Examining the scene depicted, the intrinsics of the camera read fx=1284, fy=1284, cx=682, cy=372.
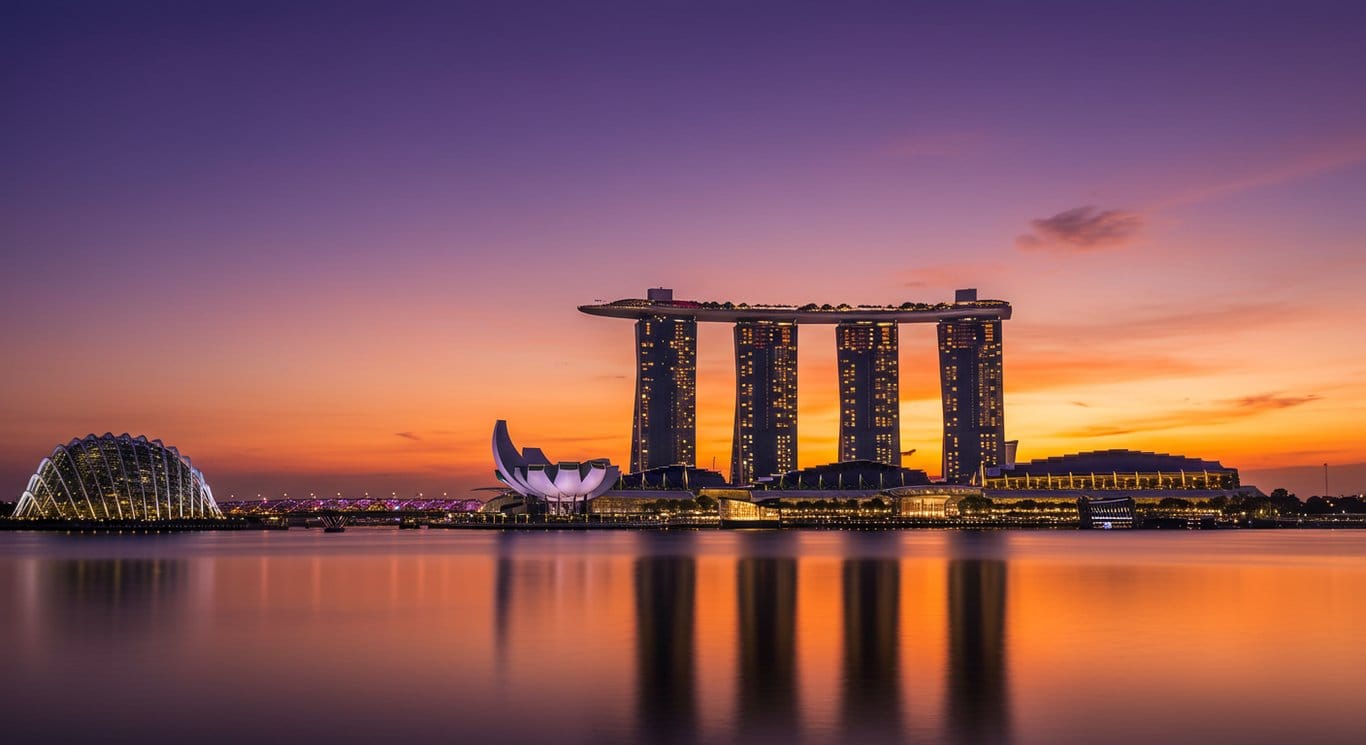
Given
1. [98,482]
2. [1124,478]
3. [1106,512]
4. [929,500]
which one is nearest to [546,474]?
[98,482]

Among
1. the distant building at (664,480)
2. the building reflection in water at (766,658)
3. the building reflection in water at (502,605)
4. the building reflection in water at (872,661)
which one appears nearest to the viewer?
the building reflection in water at (766,658)

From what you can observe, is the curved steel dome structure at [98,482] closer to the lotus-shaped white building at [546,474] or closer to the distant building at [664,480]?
the lotus-shaped white building at [546,474]

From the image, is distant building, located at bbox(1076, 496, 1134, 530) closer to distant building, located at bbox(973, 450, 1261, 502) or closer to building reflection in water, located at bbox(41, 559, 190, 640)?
distant building, located at bbox(973, 450, 1261, 502)

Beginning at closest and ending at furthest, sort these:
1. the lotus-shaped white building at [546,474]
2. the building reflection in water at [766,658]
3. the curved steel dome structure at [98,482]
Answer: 1. the building reflection in water at [766,658]
2. the curved steel dome structure at [98,482]
3. the lotus-shaped white building at [546,474]

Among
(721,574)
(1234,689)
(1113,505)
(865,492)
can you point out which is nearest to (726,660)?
(1234,689)

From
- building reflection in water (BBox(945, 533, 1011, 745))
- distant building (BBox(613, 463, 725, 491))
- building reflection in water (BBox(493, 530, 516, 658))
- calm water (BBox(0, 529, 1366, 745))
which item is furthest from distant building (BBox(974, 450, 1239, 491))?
building reflection in water (BBox(945, 533, 1011, 745))

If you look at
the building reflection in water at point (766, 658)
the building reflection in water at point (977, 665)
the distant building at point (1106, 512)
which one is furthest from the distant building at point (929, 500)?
the building reflection in water at point (766, 658)

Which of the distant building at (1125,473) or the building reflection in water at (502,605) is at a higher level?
the distant building at (1125,473)
